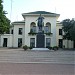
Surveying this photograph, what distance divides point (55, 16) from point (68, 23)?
6.37 metres

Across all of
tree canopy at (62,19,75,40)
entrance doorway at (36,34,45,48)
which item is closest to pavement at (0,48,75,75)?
entrance doorway at (36,34,45,48)

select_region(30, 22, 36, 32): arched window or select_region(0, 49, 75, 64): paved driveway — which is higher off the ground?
select_region(30, 22, 36, 32): arched window

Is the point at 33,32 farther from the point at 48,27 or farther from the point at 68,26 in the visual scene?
the point at 68,26

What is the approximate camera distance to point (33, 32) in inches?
2571

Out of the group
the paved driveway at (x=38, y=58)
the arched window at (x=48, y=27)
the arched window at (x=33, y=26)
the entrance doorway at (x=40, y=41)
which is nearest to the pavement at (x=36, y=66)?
the paved driveway at (x=38, y=58)

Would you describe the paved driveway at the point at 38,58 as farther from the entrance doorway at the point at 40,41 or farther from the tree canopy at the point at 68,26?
the tree canopy at the point at 68,26

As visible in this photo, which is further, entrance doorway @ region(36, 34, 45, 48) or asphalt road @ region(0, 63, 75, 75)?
entrance doorway @ region(36, 34, 45, 48)

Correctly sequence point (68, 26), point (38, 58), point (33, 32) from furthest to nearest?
point (33, 32) < point (68, 26) < point (38, 58)

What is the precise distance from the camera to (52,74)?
11180 mm

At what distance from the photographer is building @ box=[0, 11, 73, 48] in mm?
65062

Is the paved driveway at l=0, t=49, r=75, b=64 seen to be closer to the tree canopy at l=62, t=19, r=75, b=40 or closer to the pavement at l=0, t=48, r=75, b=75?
the pavement at l=0, t=48, r=75, b=75

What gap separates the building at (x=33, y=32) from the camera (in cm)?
6506

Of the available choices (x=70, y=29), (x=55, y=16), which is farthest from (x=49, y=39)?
(x=70, y=29)

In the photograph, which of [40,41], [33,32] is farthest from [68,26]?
[40,41]
